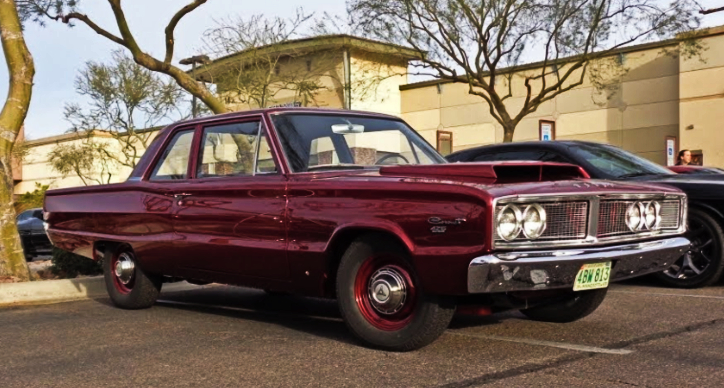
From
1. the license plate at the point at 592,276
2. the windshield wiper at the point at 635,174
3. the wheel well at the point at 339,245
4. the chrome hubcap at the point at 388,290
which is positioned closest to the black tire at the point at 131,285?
the wheel well at the point at 339,245

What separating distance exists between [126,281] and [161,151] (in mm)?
Result: 1195

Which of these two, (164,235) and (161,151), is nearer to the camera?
(164,235)

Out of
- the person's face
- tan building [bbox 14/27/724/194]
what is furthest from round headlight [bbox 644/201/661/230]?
tan building [bbox 14/27/724/194]

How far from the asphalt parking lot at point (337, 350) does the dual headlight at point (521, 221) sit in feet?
2.33

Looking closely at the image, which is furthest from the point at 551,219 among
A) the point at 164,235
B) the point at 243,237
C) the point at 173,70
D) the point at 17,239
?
the point at 173,70

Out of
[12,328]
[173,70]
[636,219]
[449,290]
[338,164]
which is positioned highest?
[173,70]

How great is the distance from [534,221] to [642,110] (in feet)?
80.8

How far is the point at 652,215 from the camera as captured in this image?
5.07 metres

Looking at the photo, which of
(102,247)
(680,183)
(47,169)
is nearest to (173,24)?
(102,247)

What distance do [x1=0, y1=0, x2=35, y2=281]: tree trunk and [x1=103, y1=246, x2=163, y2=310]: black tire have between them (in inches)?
80.1

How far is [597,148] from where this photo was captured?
7.99 m

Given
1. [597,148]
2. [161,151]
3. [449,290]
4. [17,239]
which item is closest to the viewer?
[449,290]

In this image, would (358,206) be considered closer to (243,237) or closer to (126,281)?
(243,237)

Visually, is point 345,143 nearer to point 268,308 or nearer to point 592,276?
point 268,308
